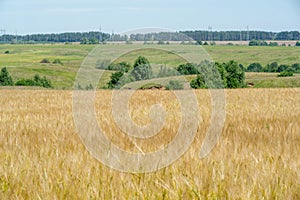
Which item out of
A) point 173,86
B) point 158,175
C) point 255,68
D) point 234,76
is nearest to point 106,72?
point 234,76

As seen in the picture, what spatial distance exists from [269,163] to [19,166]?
1.91m

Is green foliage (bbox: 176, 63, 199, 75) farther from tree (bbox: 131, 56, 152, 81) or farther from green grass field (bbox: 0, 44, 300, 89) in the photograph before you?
tree (bbox: 131, 56, 152, 81)

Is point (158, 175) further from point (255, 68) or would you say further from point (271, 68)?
point (255, 68)

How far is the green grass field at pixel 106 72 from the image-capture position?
245 feet

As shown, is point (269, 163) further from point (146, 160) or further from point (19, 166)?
point (19, 166)

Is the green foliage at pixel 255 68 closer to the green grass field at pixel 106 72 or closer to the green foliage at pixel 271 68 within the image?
the green foliage at pixel 271 68

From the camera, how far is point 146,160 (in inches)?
156

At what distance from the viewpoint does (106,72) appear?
2402 inches

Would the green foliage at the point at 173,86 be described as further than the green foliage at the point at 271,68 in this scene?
No

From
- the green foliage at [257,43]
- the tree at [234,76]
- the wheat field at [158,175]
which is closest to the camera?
the wheat field at [158,175]

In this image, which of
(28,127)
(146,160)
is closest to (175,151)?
(146,160)

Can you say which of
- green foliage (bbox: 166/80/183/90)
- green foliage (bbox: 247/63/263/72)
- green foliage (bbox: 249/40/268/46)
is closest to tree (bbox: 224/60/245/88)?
green foliage (bbox: 166/80/183/90)

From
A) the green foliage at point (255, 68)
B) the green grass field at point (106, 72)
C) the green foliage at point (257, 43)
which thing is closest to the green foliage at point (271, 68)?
the green foliage at point (255, 68)

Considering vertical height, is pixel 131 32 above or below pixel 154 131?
above
